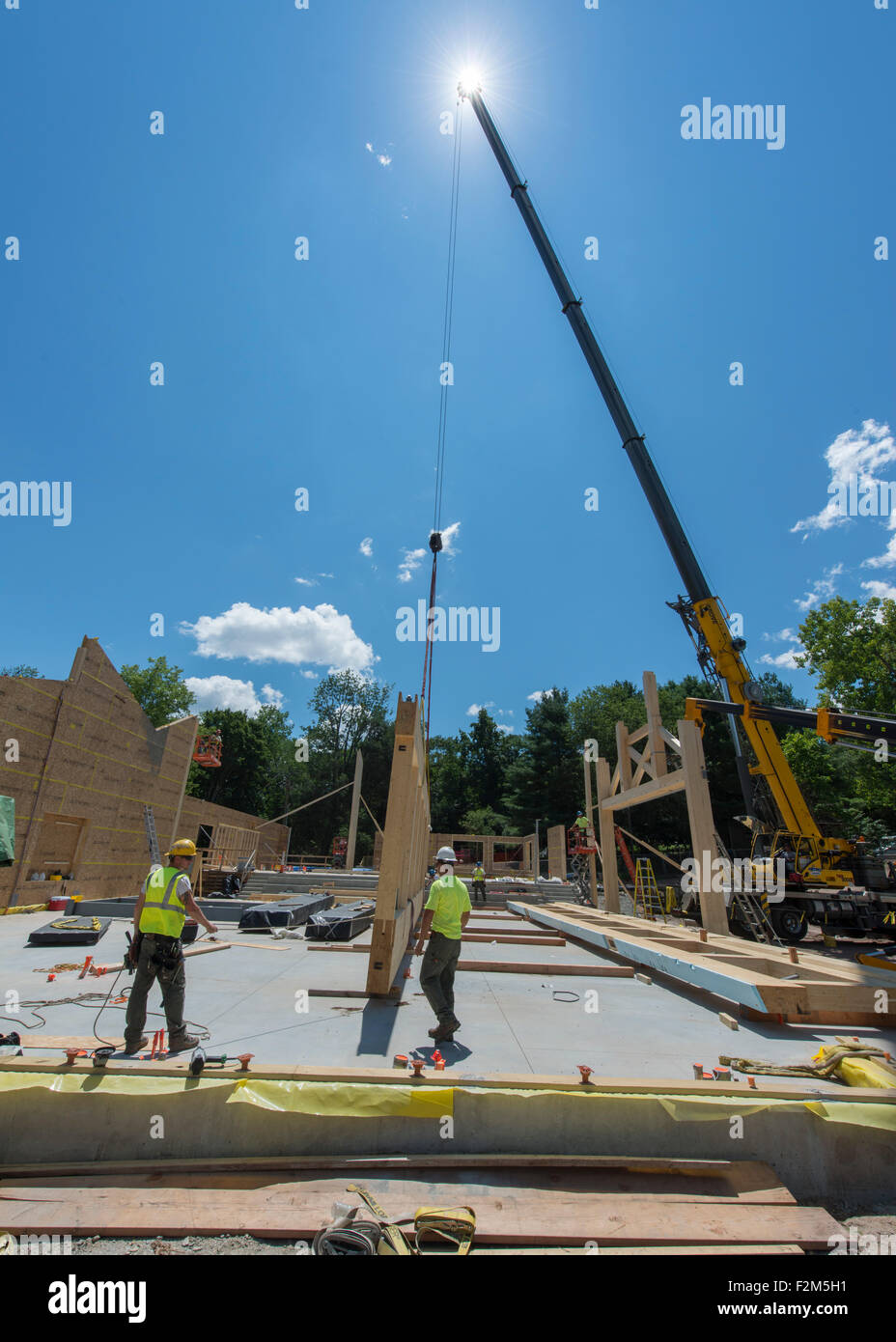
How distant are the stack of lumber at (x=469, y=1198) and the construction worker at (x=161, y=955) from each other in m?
1.16

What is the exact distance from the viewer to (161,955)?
373 centimetres

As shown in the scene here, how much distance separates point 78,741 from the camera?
13328 mm

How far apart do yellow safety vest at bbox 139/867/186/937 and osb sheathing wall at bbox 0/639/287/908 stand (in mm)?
9975

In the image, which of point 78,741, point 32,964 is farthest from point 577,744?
point 32,964

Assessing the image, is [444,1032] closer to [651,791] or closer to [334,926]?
[334,926]

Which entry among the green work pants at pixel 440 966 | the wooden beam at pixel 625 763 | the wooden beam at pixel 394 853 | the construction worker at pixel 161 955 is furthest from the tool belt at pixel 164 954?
the wooden beam at pixel 625 763

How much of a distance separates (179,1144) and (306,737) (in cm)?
5119

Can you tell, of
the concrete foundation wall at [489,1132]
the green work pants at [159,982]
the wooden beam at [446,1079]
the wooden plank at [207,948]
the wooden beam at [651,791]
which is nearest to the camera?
the concrete foundation wall at [489,1132]

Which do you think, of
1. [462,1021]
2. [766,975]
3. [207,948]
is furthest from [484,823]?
[462,1021]

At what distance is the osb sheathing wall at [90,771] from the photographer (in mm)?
11578

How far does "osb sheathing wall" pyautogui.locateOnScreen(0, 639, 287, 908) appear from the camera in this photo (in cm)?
1158

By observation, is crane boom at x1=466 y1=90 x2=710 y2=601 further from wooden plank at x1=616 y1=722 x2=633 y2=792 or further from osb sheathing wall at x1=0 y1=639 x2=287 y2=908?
osb sheathing wall at x1=0 y1=639 x2=287 y2=908

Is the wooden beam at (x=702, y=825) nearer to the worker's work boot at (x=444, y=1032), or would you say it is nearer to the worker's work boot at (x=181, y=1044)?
the worker's work boot at (x=444, y=1032)

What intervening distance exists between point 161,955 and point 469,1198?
2423 millimetres
